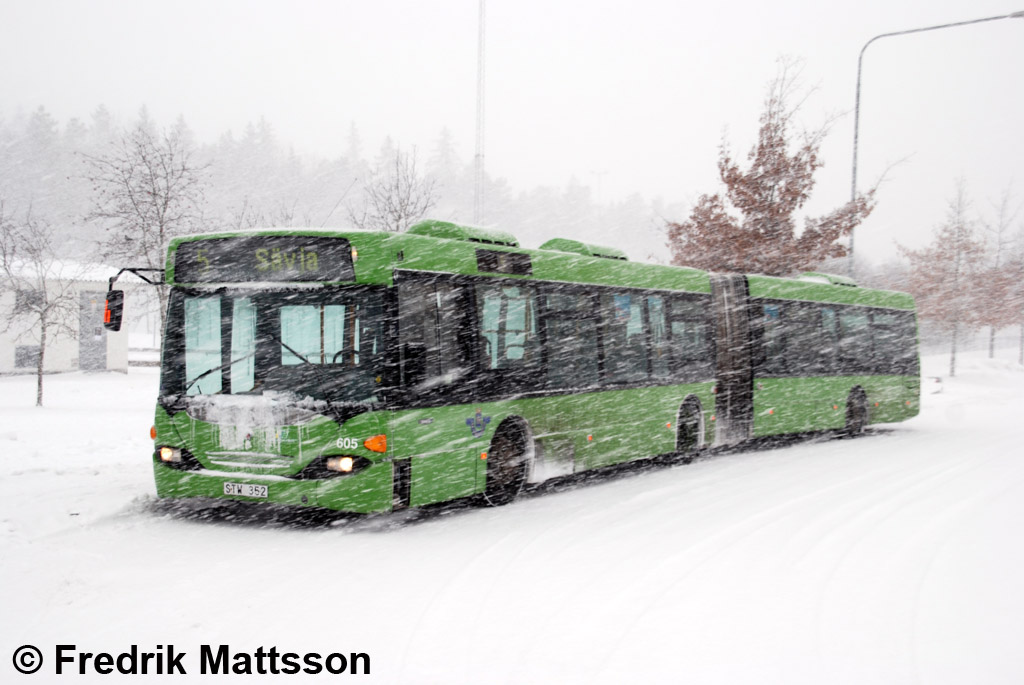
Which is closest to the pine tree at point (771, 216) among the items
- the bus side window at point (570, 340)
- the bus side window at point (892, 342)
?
the bus side window at point (892, 342)

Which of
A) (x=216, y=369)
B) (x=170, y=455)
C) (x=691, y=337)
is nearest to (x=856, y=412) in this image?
(x=691, y=337)

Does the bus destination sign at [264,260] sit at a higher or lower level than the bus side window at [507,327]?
higher


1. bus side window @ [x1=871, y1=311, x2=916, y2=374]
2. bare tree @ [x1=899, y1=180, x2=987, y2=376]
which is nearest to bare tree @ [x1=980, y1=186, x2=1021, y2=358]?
bare tree @ [x1=899, y1=180, x2=987, y2=376]

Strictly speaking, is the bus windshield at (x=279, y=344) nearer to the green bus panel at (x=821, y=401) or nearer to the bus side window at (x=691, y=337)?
the bus side window at (x=691, y=337)

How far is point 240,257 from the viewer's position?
30.6ft

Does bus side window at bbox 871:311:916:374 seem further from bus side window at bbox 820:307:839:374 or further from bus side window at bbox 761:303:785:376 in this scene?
bus side window at bbox 761:303:785:376

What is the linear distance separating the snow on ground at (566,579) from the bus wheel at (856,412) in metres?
6.86

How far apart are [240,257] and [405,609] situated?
445cm

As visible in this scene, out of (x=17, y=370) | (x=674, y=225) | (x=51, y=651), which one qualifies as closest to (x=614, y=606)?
(x=51, y=651)

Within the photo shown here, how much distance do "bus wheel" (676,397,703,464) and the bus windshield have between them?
271 inches

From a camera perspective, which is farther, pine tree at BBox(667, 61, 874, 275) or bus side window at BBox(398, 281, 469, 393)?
pine tree at BBox(667, 61, 874, 275)

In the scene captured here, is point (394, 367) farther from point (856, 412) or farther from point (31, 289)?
point (31, 289)

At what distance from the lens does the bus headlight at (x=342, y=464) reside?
8.72 meters

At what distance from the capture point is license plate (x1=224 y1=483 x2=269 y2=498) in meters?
8.79
